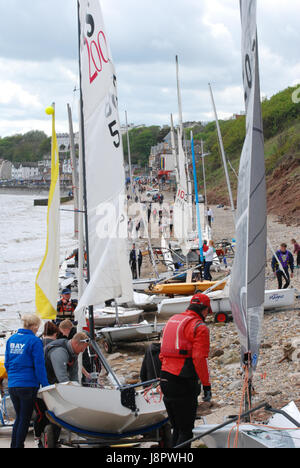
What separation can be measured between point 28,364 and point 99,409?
28.1 inches

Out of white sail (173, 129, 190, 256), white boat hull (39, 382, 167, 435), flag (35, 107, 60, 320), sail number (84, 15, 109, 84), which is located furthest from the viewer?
white sail (173, 129, 190, 256)

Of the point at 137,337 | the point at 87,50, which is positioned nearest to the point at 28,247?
the point at 137,337

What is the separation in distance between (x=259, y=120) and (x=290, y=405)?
2.69 m

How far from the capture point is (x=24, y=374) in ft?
16.1

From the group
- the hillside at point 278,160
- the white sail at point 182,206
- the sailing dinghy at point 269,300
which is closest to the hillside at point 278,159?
the hillside at point 278,160

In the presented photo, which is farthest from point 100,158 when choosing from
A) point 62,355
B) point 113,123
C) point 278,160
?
point 278,160

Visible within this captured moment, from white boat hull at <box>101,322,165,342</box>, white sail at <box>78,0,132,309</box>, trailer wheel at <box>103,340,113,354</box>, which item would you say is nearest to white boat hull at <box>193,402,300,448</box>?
white sail at <box>78,0,132,309</box>

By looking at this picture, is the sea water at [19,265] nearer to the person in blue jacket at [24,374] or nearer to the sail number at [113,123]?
the sail number at [113,123]

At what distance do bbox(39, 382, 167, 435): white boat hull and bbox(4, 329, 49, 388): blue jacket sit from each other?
0.12 metres

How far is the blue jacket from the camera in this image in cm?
492

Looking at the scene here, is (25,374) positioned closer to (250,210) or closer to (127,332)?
(250,210)

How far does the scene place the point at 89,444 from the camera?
5137mm

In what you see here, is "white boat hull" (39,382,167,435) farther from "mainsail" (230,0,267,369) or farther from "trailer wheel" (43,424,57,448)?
"mainsail" (230,0,267,369)
